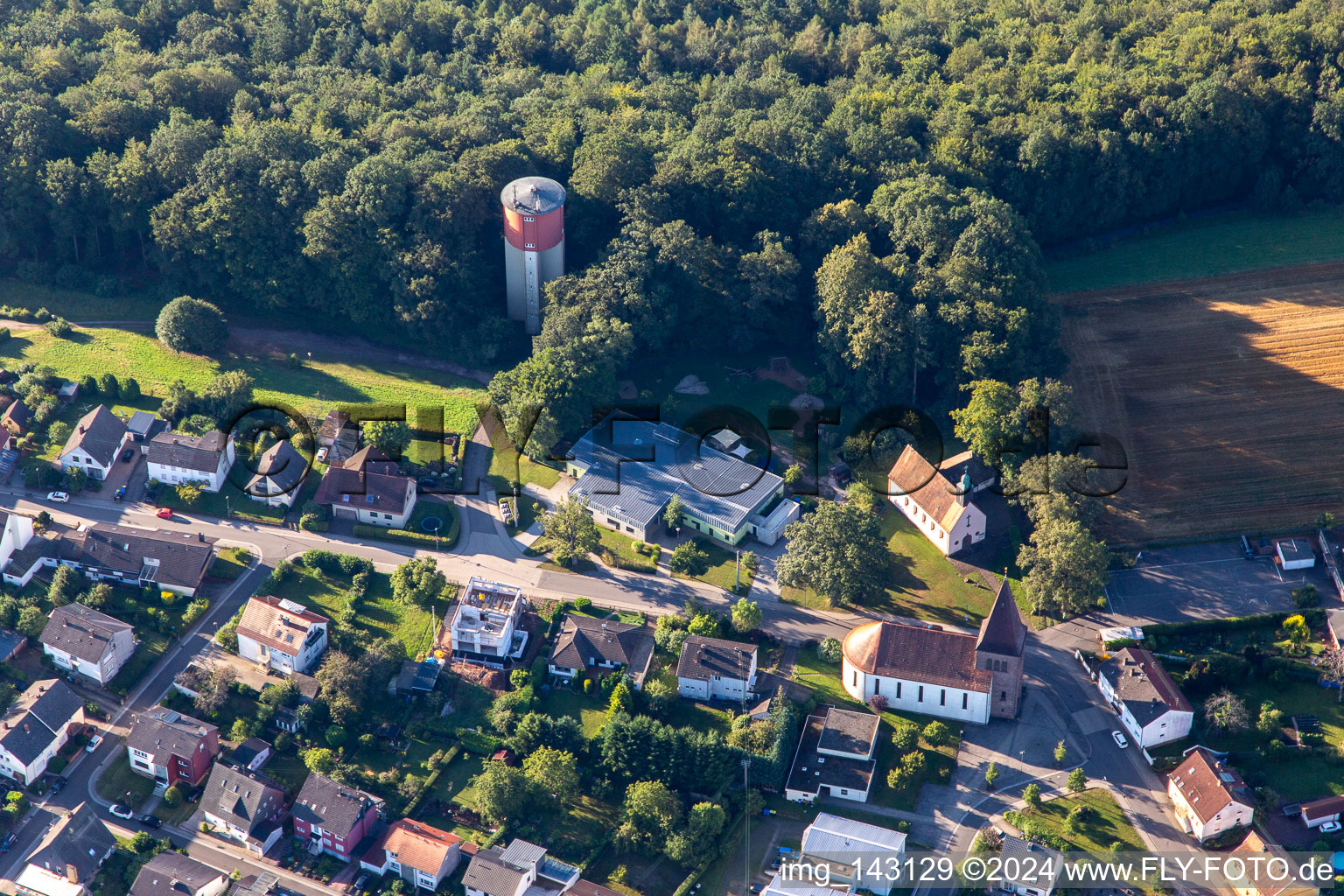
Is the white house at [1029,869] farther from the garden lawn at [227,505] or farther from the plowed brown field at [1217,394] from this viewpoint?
the garden lawn at [227,505]

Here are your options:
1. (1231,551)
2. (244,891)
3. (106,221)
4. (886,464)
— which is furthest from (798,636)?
(106,221)

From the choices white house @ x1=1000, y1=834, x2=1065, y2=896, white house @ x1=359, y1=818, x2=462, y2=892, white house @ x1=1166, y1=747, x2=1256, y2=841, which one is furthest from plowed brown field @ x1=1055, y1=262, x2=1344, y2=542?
white house @ x1=359, y1=818, x2=462, y2=892

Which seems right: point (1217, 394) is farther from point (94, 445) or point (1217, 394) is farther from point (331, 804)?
point (94, 445)

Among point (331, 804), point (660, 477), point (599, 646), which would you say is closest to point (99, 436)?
point (331, 804)

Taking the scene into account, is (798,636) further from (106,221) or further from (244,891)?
(106,221)

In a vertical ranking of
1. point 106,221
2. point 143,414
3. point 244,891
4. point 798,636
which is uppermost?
point 106,221

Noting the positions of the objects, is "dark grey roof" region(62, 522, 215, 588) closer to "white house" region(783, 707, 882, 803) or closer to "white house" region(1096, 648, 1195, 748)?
"white house" region(783, 707, 882, 803)
